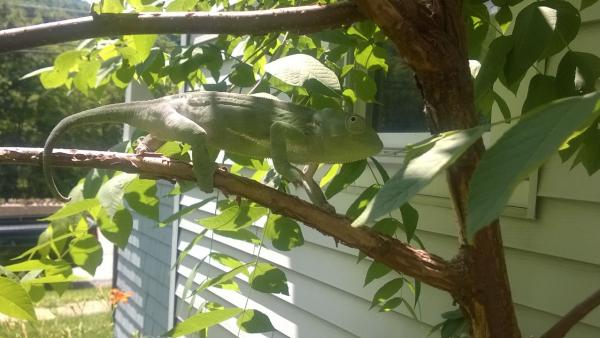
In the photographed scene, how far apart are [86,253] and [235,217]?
336 mm

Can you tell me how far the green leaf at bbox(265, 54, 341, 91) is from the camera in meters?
0.94

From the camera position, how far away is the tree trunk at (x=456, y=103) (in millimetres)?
791

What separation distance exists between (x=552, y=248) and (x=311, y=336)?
125 cm

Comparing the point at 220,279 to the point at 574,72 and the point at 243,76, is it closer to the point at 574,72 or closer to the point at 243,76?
the point at 243,76

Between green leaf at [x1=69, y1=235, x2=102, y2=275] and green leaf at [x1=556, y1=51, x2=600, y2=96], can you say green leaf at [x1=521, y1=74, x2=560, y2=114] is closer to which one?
green leaf at [x1=556, y1=51, x2=600, y2=96]

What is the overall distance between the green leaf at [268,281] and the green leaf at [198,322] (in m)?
0.08

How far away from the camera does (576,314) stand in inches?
33.7

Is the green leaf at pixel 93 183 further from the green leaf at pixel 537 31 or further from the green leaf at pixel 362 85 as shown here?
the green leaf at pixel 537 31

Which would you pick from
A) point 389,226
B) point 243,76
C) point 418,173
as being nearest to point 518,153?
point 418,173

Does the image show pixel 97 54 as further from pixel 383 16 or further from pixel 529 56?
pixel 529 56

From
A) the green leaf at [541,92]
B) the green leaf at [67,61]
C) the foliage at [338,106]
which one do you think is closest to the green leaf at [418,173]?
the foliage at [338,106]

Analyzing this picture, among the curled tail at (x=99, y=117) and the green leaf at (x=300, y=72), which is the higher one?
the green leaf at (x=300, y=72)

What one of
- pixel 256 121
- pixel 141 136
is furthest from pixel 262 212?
pixel 141 136

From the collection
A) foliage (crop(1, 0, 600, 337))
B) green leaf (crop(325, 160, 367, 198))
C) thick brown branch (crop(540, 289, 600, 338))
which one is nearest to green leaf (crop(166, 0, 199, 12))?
foliage (crop(1, 0, 600, 337))
